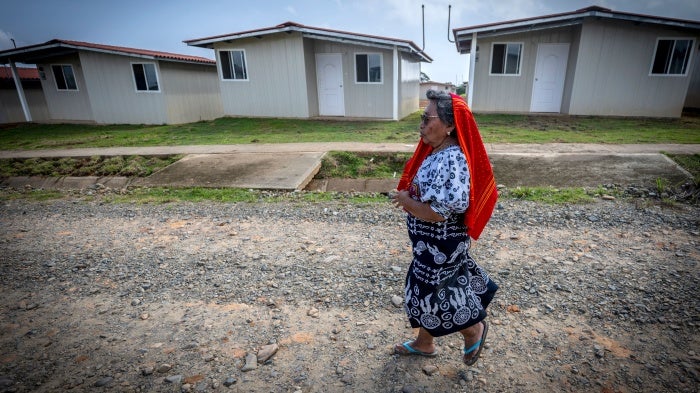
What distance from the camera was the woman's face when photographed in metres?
1.88

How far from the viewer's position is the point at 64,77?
57.2ft

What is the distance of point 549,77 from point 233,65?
513 inches

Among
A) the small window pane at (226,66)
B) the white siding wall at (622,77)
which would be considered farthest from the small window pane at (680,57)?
the small window pane at (226,66)

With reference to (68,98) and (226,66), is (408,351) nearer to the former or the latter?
(226,66)

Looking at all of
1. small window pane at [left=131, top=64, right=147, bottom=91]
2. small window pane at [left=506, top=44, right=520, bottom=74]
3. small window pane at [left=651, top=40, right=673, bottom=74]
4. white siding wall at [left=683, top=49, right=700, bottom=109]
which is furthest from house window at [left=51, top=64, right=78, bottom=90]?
white siding wall at [left=683, top=49, right=700, bottom=109]

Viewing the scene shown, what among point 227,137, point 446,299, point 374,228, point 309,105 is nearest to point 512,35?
point 309,105

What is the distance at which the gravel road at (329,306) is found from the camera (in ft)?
7.17

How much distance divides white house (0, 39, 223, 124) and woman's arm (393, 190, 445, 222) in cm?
1625

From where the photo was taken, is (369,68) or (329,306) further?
(369,68)

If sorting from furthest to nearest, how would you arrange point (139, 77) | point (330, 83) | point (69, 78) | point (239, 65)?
point (69, 78) → point (139, 77) → point (239, 65) → point (330, 83)

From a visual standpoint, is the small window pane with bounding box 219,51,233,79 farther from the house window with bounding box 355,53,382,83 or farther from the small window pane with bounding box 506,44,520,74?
the small window pane with bounding box 506,44,520,74

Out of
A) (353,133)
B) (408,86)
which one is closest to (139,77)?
(353,133)

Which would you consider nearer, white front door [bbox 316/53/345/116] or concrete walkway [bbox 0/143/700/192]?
concrete walkway [bbox 0/143/700/192]

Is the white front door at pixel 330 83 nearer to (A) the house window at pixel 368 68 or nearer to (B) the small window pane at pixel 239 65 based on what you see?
(A) the house window at pixel 368 68
